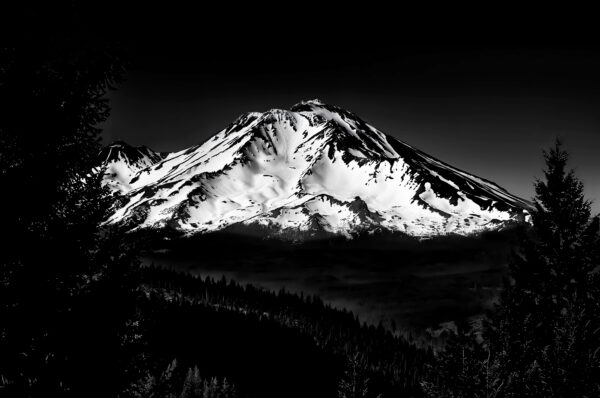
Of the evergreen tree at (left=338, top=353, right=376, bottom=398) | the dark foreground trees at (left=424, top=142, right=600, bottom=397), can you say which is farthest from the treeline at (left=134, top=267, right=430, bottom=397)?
the dark foreground trees at (left=424, top=142, right=600, bottom=397)

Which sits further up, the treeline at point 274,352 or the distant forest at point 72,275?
the distant forest at point 72,275

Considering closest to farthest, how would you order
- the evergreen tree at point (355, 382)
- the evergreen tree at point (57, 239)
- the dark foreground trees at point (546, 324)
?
Answer: the evergreen tree at point (57, 239), the dark foreground trees at point (546, 324), the evergreen tree at point (355, 382)

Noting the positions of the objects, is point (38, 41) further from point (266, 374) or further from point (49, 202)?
point (266, 374)

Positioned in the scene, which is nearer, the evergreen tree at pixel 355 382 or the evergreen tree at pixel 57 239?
the evergreen tree at pixel 57 239

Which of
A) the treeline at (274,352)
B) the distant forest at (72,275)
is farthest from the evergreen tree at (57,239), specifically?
the treeline at (274,352)

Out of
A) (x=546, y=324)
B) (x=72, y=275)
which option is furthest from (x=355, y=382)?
(x=72, y=275)

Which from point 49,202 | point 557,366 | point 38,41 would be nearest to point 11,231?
point 49,202

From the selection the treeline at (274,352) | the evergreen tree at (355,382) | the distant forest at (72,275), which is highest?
the distant forest at (72,275)

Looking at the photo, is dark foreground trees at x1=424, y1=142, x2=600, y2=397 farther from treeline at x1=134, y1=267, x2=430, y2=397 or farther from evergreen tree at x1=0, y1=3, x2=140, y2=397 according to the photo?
treeline at x1=134, y1=267, x2=430, y2=397

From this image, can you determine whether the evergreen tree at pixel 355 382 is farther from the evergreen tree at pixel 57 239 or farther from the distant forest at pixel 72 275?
the evergreen tree at pixel 57 239

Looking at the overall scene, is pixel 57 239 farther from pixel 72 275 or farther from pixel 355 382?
pixel 355 382
